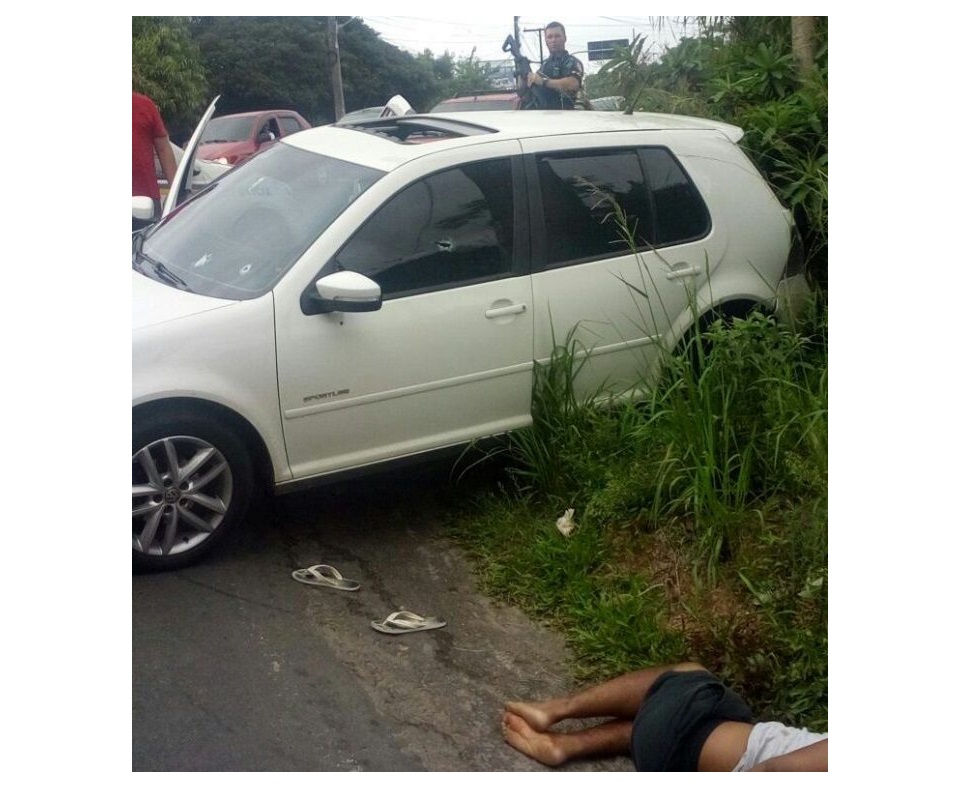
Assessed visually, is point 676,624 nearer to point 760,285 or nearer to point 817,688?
point 817,688

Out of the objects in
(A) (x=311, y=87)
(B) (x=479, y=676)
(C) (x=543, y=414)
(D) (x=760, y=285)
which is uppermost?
(A) (x=311, y=87)

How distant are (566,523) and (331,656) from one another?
1.14m

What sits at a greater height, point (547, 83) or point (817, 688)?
point (547, 83)

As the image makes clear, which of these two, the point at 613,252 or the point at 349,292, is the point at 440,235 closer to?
the point at 349,292

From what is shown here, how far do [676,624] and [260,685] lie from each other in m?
1.37

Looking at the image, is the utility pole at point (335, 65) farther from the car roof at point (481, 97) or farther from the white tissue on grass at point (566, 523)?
the white tissue on grass at point (566, 523)

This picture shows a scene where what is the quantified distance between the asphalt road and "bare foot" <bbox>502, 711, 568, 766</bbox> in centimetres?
3

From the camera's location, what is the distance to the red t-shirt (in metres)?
4.54

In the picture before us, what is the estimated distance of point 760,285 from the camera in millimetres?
4883

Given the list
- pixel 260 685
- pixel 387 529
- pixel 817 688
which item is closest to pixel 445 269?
pixel 387 529

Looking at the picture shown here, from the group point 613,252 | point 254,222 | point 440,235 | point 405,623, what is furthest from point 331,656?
point 613,252

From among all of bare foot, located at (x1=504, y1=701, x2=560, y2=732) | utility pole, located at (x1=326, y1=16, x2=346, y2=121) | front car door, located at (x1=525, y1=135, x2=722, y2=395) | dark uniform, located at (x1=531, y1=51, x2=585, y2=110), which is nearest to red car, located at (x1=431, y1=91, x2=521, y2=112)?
dark uniform, located at (x1=531, y1=51, x2=585, y2=110)

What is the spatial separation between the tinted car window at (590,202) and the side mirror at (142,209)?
1.72 metres

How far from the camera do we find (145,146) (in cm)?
484
